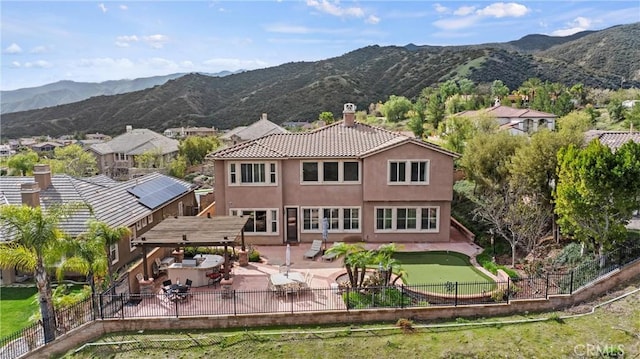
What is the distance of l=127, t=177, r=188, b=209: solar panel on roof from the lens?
27703mm

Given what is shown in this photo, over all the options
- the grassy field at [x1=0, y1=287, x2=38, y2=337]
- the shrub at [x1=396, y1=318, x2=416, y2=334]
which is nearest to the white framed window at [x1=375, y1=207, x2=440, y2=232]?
the shrub at [x1=396, y1=318, x2=416, y2=334]

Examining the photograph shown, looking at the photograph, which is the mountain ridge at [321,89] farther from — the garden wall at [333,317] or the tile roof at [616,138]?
the garden wall at [333,317]

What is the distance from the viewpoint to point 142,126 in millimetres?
150750

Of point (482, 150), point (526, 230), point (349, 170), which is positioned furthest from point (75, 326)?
point (482, 150)

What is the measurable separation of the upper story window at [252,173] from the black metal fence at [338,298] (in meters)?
9.79

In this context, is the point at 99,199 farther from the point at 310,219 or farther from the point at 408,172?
the point at 408,172

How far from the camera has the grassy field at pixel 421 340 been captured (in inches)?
573

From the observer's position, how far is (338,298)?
17.9 m

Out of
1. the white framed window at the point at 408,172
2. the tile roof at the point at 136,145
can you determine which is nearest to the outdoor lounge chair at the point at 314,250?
the white framed window at the point at 408,172

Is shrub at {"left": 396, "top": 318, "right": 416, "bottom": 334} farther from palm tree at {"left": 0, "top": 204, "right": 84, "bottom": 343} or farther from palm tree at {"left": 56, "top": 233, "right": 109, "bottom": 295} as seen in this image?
palm tree at {"left": 0, "top": 204, "right": 84, "bottom": 343}

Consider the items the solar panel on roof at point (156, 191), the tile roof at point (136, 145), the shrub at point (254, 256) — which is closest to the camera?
the shrub at point (254, 256)

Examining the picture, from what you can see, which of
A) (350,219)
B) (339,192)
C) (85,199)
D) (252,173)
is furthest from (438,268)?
(85,199)

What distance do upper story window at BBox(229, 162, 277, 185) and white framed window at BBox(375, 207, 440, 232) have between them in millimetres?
6946

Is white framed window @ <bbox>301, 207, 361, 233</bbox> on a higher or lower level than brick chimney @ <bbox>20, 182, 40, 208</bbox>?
lower
